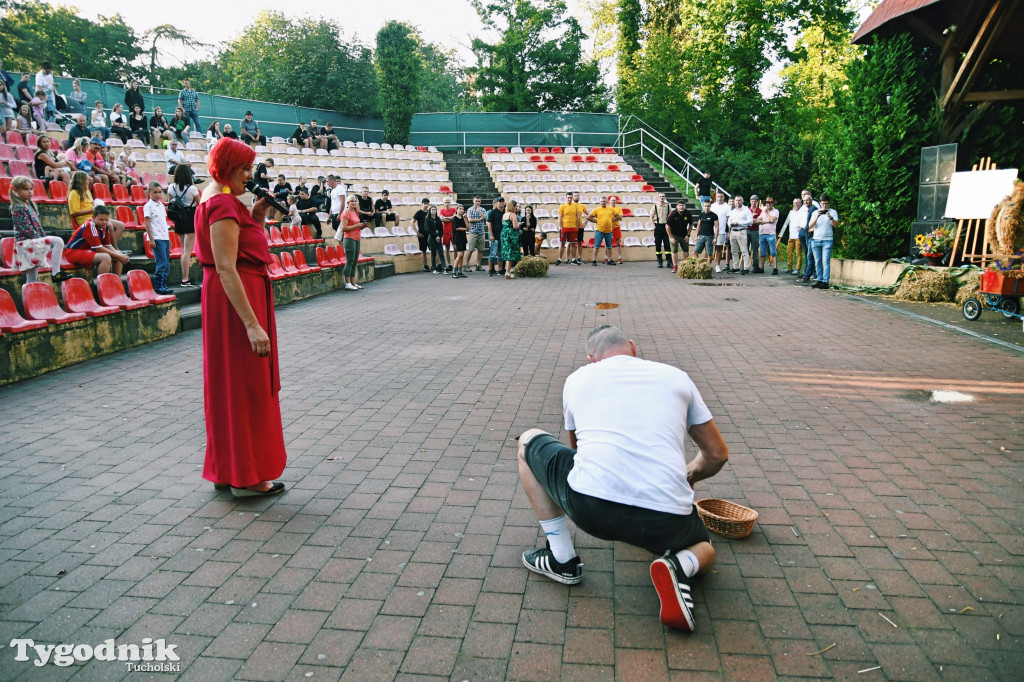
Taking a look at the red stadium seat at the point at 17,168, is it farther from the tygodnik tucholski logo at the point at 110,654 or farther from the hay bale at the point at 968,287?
the hay bale at the point at 968,287

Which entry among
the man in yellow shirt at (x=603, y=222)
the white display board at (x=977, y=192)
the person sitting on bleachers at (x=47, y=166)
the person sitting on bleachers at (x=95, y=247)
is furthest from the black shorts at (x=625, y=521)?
the man in yellow shirt at (x=603, y=222)

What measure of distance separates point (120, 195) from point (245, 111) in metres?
17.1

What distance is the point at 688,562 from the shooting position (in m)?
2.90

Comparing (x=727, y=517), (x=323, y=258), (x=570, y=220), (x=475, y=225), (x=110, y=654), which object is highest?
(x=570, y=220)

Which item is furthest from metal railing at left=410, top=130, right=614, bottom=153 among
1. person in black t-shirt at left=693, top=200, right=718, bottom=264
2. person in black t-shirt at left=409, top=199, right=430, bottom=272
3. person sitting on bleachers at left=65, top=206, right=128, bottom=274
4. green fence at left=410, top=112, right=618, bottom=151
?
person sitting on bleachers at left=65, top=206, right=128, bottom=274

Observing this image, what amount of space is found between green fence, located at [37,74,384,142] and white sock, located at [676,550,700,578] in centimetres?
2716

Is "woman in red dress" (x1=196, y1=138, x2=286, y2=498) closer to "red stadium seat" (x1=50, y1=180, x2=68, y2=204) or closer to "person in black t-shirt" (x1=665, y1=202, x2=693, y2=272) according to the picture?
"red stadium seat" (x1=50, y1=180, x2=68, y2=204)

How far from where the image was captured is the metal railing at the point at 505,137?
32.0m

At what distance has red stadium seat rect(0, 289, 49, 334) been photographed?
6742 mm

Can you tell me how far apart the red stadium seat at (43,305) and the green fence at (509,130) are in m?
26.1

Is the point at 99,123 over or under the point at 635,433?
over

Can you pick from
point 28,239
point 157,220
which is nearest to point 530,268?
point 157,220

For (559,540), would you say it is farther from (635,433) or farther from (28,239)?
(28,239)

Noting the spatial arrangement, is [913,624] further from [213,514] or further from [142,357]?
[142,357]
